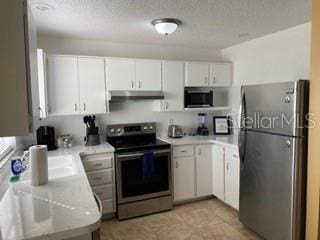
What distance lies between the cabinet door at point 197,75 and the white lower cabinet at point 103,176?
1653 mm

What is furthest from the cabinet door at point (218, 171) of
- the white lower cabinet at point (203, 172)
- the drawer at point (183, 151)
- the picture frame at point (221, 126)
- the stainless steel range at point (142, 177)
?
the stainless steel range at point (142, 177)

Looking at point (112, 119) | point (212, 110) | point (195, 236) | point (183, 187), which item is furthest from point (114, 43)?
point (195, 236)

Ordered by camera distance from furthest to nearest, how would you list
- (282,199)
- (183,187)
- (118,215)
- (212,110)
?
(212,110) → (183,187) → (118,215) → (282,199)

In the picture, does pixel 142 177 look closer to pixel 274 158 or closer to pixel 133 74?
pixel 133 74

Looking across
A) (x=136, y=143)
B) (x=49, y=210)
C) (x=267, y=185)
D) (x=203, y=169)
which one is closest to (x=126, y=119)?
(x=136, y=143)

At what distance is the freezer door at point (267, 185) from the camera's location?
7.39 feet

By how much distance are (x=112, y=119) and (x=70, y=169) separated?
4.27 ft

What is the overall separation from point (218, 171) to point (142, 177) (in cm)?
112

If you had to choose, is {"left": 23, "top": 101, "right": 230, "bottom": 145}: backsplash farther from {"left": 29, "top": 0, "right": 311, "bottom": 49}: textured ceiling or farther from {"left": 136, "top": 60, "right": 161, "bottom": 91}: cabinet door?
{"left": 29, "top": 0, "right": 311, "bottom": 49}: textured ceiling

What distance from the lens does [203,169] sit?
3.57m

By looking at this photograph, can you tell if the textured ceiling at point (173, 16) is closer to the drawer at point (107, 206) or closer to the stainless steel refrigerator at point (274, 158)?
the stainless steel refrigerator at point (274, 158)

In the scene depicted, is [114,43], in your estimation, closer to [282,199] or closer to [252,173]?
[252,173]

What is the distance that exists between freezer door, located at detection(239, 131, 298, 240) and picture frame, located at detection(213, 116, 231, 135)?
1250 mm

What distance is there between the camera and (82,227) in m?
1.17
